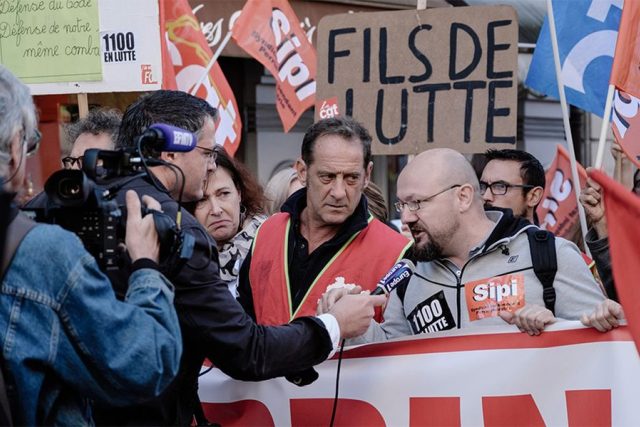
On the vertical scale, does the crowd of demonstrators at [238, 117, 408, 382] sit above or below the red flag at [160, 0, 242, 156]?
below

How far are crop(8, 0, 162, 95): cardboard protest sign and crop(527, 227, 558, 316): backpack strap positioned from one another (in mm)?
2613

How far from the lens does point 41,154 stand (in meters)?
9.98

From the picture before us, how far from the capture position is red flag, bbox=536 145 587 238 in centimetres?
731

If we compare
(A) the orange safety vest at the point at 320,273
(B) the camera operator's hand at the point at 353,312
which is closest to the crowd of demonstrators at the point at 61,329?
(B) the camera operator's hand at the point at 353,312

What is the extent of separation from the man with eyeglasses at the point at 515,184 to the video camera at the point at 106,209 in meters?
3.04

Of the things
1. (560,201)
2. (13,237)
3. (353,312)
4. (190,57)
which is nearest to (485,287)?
(353,312)

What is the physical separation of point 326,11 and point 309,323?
810 cm

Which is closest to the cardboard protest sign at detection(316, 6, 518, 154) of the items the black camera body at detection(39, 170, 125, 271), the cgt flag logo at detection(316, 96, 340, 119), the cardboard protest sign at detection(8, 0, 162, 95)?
the cgt flag logo at detection(316, 96, 340, 119)

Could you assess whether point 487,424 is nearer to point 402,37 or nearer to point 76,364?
point 76,364

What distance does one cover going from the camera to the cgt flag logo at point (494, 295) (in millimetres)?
3756

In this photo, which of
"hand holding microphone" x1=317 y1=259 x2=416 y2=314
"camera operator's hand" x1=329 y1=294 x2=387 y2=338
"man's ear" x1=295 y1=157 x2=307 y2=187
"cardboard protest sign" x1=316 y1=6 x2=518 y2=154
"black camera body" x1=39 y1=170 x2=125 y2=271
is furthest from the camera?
"cardboard protest sign" x1=316 y1=6 x2=518 y2=154

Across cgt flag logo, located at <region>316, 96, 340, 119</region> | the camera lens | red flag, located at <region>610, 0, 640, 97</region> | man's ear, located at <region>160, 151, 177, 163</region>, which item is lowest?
the camera lens

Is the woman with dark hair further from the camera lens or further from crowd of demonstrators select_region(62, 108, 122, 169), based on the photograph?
the camera lens

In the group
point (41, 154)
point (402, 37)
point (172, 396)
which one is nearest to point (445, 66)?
point (402, 37)
